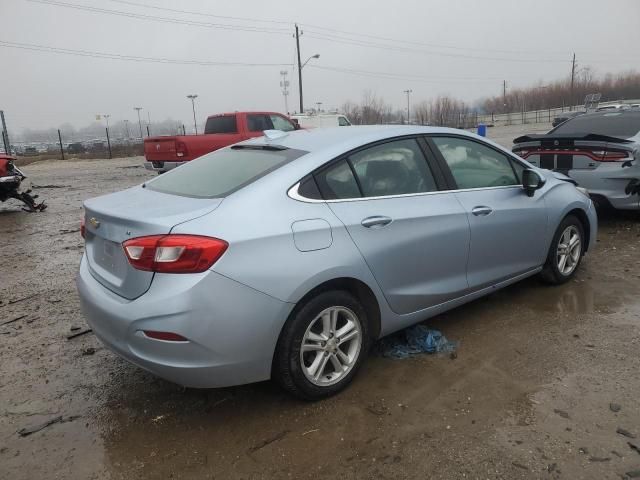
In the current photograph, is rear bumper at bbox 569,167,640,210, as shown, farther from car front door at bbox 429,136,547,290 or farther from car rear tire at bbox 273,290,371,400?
car rear tire at bbox 273,290,371,400

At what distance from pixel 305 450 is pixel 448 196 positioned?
6.42 feet

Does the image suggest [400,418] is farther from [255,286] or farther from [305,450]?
[255,286]

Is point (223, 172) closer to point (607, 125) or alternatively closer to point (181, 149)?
point (607, 125)

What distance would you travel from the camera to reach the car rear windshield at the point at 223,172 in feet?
9.72

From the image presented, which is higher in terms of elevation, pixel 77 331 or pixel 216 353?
pixel 216 353

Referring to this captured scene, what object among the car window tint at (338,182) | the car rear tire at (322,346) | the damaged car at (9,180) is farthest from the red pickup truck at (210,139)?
the car rear tire at (322,346)

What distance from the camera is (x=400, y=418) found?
9.06 ft

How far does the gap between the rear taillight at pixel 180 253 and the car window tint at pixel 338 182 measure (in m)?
0.76

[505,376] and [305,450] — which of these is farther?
[505,376]

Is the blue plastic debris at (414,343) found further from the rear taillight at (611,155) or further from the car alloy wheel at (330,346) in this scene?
the rear taillight at (611,155)

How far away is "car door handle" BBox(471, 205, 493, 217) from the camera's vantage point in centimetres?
363

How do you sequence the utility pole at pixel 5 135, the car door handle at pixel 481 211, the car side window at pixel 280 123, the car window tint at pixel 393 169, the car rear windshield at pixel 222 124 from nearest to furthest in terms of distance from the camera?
the car window tint at pixel 393 169 → the car door handle at pixel 481 211 → the car rear windshield at pixel 222 124 → the car side window at pixel 280 123 → the utility pole at pixel 5 135

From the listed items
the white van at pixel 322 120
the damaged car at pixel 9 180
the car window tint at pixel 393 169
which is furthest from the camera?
the white van at pixel 322 120

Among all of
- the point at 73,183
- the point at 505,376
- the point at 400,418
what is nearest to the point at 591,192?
the point at 505,376
